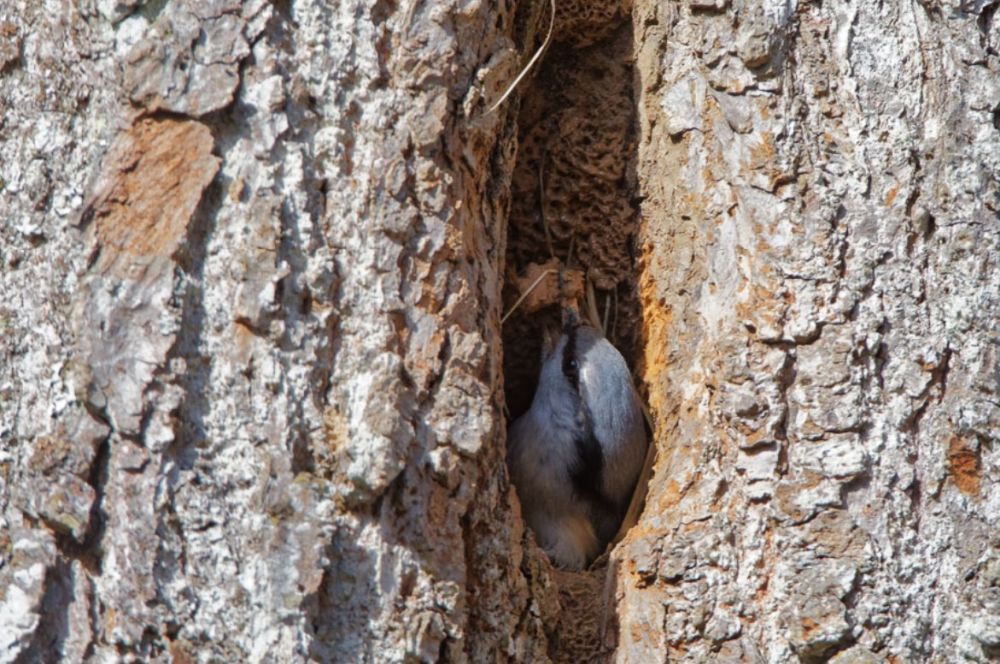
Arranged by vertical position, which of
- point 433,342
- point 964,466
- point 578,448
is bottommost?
point 964,466

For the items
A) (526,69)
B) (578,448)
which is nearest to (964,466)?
(578,448)

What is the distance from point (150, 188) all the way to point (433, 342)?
0.61 meters

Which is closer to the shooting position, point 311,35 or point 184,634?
point 184,634

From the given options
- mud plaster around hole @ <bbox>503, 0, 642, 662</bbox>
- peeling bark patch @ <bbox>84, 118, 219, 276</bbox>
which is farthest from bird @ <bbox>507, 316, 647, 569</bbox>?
peeling bark patch @ <bbox>84, 118, 219, 276</bbox>

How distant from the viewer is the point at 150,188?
82.7 inches

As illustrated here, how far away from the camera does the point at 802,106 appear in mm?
2488

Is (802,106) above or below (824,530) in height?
above

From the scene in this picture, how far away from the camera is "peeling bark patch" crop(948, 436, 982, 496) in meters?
2.33

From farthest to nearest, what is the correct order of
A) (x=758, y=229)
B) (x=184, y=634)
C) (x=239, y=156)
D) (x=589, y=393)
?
1. (x=589, y=393)
2. (x=758, y=229)
3. (x=239, y=156)
4. (x=184, y=634)

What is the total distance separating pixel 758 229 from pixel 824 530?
26.2 inches

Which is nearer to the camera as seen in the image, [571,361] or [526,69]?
[526,69]

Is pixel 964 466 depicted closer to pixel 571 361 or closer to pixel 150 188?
pixel 571 361

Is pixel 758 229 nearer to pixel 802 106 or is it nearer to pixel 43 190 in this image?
pixel 802 106

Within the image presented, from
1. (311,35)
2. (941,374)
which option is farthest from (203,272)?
(941,374)
